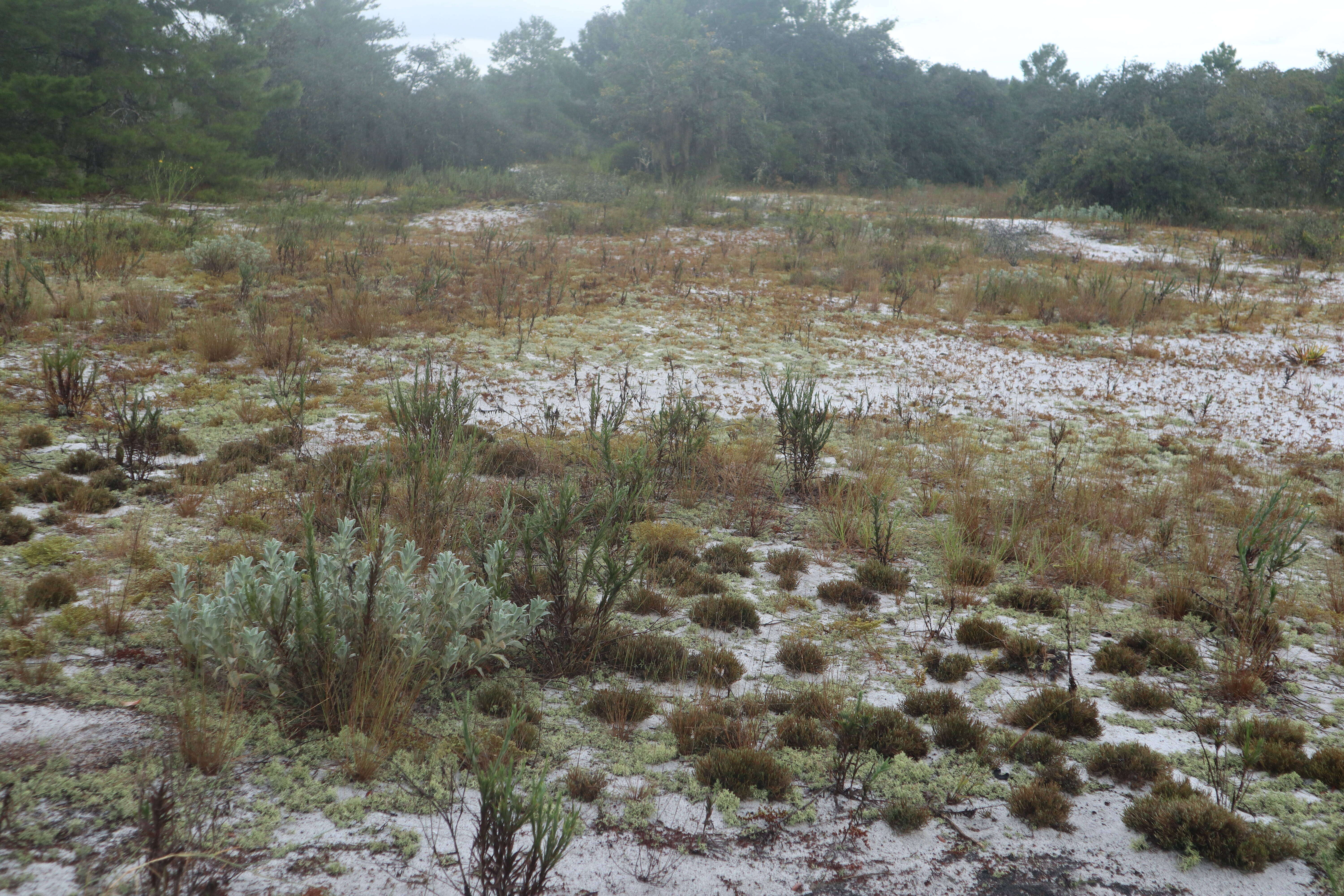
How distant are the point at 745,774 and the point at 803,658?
0.84 m

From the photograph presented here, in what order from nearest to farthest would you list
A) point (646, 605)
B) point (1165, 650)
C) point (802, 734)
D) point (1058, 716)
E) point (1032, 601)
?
point (802, 734), point (1058, 716), point (1165, 650), point (646, 605), point (1032, 601)

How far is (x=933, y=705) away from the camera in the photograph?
9.72 ft

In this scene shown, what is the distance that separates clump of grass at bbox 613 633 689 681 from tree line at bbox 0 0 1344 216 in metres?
12.9

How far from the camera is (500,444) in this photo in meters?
5.37

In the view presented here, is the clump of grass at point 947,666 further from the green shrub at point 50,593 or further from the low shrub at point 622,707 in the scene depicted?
the green shrub at point 50,593

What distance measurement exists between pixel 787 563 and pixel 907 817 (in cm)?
190

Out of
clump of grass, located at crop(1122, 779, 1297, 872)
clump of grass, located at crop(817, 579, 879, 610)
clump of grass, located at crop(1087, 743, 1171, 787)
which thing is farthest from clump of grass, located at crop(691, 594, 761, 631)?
clump of grass, located at crop(1122, 779, 1297, 872)

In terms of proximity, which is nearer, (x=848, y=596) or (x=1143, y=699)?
(x=1143, y=699)

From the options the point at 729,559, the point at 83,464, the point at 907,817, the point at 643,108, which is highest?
the point at 643,108

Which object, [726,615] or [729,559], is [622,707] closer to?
[726,615]

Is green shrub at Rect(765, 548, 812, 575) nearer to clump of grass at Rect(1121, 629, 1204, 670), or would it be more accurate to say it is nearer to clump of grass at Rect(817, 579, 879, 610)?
clump of grass at Rect(817, 579, 879, 610)

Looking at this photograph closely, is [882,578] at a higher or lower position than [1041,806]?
higher

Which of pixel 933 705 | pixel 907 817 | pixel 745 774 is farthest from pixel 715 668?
pixel 907 817

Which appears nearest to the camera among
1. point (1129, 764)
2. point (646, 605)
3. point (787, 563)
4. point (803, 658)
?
point (1129, 764)
